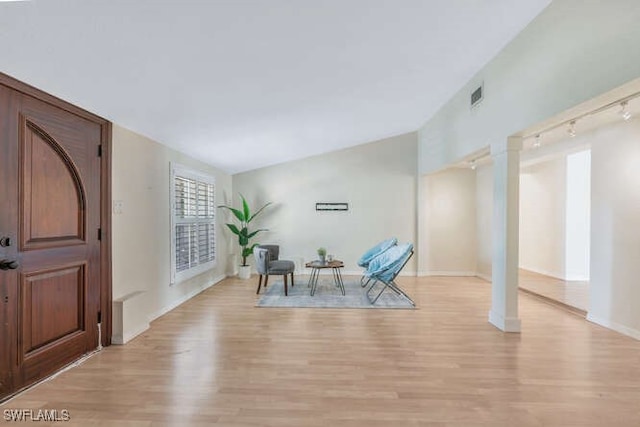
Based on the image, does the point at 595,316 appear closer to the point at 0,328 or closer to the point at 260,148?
the point at 260,148

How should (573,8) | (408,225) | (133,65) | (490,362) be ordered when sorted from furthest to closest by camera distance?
(408,225) < (490,362) < (573,8) < (133,65)

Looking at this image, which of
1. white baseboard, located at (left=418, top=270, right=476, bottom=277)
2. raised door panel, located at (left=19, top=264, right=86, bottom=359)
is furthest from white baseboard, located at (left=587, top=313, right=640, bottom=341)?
raised door panel, located at (left=19, top=264, right=86, bottom=359)

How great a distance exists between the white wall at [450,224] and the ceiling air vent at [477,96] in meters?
2.76

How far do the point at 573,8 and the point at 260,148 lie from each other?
407cm

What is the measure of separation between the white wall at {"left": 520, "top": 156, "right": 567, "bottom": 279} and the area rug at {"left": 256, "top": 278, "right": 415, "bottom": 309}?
378 centimetres

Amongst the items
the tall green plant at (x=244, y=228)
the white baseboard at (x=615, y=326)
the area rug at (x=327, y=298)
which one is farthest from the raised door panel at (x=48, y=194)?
the white baseboard at (x=615, y=326)

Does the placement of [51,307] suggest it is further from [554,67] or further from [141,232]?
[554,67]

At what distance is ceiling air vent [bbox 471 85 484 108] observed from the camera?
3846 mm

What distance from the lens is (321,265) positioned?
5055 millimetres

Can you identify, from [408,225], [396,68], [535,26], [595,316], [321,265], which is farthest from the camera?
[408,225]

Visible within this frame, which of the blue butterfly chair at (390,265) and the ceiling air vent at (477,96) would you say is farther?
the blue butterfly chair at (390,265)

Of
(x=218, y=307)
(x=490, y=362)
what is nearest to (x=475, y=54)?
(x=490, y=362)

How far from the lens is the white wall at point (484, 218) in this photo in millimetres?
6254

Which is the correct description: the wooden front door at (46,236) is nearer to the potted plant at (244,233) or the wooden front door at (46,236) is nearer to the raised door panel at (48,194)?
the raised door panel at (48,194)
